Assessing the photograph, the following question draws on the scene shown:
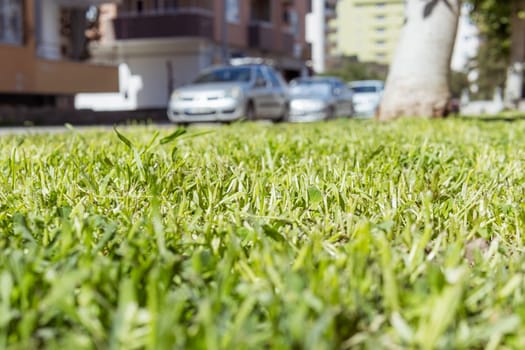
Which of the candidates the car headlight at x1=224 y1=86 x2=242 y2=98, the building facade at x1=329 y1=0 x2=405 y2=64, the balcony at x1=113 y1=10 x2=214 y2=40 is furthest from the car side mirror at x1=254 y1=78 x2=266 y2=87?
the building facade at x1=329 y1=0 x2=405 y2=64

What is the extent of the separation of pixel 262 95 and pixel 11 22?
9.83m

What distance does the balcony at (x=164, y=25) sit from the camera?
38.0 meters

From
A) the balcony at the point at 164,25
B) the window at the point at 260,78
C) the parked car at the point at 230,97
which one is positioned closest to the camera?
the parked car at the point at 230,97

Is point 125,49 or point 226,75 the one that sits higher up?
point 125,49

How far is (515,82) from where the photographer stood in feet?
115

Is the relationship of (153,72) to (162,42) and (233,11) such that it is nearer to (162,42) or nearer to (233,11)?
(162,42)

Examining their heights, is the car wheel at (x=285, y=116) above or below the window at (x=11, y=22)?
below

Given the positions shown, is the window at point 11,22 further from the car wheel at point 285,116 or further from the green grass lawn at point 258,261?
the green grass lawn at point 258,261

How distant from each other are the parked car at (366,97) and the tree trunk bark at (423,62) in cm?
2085

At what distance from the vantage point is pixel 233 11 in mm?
43094

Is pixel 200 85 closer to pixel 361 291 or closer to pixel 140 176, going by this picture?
pixel 140 176

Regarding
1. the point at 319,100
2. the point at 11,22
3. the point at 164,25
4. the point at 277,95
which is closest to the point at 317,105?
the point at 319,100

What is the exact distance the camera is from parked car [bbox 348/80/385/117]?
3359 cm

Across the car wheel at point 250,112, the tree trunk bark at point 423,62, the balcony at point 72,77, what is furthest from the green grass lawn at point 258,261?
the balcony at point 72,77
